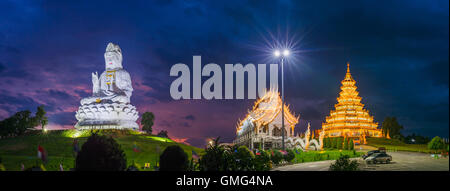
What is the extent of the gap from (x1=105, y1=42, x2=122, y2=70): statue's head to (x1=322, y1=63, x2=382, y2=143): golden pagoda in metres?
39.8

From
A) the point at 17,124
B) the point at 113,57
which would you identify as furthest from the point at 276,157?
the point at 17,124

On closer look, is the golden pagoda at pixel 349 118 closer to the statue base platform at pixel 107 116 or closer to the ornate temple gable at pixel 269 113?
the ornate temple gable at pixel 269 113

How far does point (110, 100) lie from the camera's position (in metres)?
48.5

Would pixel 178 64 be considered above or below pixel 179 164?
above

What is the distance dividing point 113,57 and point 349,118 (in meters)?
45.5

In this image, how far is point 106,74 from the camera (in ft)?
162

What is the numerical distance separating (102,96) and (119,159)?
1598 inches

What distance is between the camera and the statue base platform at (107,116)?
4812 cm

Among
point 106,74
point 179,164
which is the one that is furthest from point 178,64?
point 106,74

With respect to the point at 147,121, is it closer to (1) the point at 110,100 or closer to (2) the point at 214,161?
(1) the point at 110,100

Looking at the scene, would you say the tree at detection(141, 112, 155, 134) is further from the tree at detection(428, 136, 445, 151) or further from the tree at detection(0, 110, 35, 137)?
the tree at detection(428, 136, 445, 151)
